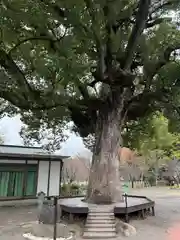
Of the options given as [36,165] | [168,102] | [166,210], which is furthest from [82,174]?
[168,102]

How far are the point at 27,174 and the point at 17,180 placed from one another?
630 mm

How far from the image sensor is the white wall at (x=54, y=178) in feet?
52.0

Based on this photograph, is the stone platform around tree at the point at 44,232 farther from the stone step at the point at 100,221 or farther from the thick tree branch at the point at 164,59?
the thick tree branch at the point at 164,59

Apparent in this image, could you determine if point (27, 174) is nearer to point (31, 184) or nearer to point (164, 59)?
point (31, 184)

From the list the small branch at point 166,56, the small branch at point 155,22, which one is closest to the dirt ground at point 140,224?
the small branch at point 166,56

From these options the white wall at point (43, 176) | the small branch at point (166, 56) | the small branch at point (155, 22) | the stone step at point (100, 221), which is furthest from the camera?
the white wall at point (43, 176)

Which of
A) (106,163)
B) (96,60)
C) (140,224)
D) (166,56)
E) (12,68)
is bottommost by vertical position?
(140,224)

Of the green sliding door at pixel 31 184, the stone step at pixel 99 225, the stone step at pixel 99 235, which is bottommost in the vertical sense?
the stone step at pixel 99 235

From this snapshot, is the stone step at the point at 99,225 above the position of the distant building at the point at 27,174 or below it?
below

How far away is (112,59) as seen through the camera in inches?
388

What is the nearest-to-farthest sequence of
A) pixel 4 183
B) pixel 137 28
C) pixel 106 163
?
1. pixel 137 28
2. pixel 106 163
3. pixel 4 183

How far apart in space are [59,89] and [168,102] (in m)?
4.80

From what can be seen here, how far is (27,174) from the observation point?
1534 centimetres

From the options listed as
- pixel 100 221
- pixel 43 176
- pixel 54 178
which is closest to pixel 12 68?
pixel 100 221
